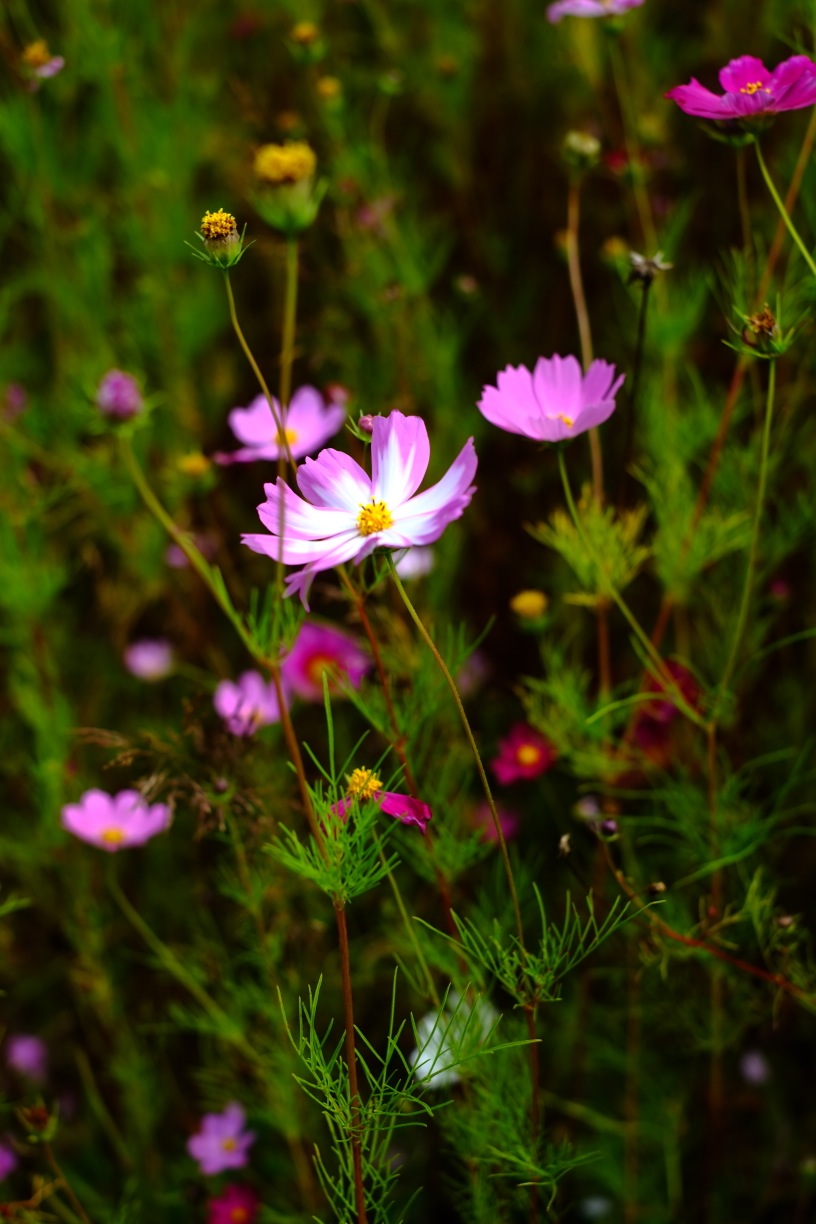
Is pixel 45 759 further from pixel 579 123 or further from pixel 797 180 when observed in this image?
pixel 579 123

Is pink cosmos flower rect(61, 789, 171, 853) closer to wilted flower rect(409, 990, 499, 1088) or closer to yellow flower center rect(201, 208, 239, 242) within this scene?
wilted flower rect(409, 990, 499, 1088)

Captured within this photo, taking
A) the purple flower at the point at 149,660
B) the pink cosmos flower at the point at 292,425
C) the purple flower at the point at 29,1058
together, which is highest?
the pink cosmos flower at the point at 292,425

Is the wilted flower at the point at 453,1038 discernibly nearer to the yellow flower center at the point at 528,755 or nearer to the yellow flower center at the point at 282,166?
the yellow flower center at the point at 528,755

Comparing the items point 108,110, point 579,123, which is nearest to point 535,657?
point 579,123

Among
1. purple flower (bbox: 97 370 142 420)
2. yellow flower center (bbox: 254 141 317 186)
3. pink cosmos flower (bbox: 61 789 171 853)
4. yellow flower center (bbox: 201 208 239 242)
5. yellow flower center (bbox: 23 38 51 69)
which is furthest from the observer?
yellow flower center (bbox: 23 38 51 69)

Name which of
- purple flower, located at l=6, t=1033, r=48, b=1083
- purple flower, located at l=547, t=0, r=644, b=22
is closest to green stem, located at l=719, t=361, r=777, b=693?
purple flower, located at l=547, t=0, r=644, b=22

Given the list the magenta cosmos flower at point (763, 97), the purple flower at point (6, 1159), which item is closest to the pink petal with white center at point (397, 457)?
the magenta cosmos flower at point (763, 97)

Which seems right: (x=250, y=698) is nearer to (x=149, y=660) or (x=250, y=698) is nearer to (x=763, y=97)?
(x=149, y=660)
